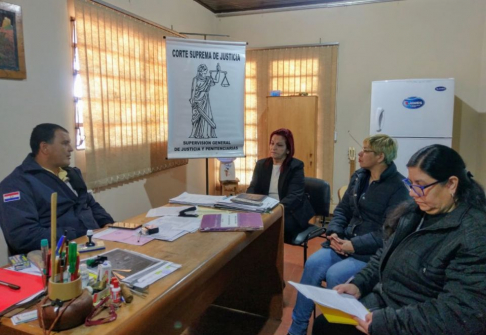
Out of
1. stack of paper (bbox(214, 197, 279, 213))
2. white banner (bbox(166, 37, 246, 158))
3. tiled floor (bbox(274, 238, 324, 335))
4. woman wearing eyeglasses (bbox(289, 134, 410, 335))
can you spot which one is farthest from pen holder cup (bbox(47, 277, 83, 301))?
white banner (bbox(166, 37, 246, 158))

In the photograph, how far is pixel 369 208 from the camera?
2064 mm

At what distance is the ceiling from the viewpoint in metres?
4.30

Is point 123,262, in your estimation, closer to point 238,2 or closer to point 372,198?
point 372,198

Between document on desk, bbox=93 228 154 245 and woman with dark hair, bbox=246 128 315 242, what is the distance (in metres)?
1.22

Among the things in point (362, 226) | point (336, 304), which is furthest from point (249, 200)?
point (336, 304)

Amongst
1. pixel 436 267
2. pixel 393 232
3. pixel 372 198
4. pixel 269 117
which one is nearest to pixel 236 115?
pixel 269 117

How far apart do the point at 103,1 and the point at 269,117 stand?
7.07ft

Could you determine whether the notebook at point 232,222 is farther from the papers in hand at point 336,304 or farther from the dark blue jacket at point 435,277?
the dark blue jacket at point 435,277

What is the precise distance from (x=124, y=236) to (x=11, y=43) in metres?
1.48

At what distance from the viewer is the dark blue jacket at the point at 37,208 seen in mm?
1628

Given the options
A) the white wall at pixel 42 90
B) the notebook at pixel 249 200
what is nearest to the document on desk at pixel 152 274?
the notebook at pixel 249 200

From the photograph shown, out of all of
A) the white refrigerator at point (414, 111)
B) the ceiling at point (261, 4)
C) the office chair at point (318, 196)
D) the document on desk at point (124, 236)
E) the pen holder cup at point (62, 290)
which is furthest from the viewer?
the ceiling at point (261, 4)

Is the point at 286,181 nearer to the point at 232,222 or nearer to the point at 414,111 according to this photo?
the point at 232,222

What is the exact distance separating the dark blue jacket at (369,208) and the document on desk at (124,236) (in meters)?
1.16
